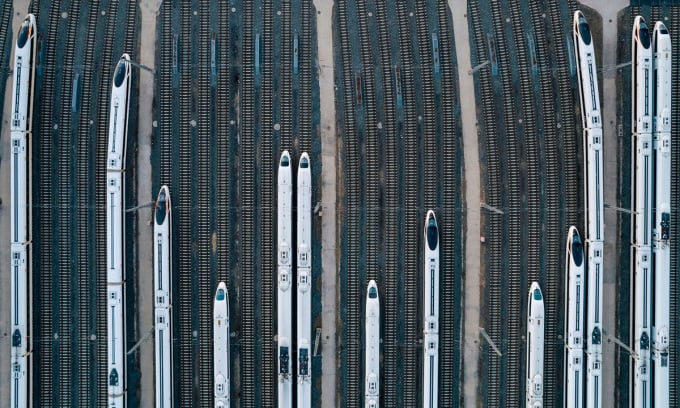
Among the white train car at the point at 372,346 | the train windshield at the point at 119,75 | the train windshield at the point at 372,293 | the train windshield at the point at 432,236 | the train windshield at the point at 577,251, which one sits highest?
the train windshield at the point at 119,75

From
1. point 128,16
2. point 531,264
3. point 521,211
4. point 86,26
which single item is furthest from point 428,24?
point 86,26

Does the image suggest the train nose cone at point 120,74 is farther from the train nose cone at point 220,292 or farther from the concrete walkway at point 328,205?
the train nose cone at point 220,292

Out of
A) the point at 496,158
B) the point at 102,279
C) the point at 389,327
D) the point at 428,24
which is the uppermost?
the point at 428,24

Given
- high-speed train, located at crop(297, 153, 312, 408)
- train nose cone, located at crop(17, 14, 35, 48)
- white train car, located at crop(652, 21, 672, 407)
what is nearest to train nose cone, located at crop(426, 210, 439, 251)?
high-speed train, located at crop(297, 153, 312, 408)

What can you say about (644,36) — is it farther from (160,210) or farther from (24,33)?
(24,33)

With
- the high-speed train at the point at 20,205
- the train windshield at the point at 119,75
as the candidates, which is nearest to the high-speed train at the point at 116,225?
the train windshield at the point at 119,75

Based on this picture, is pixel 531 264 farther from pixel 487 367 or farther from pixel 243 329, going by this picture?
pixel 243 329
